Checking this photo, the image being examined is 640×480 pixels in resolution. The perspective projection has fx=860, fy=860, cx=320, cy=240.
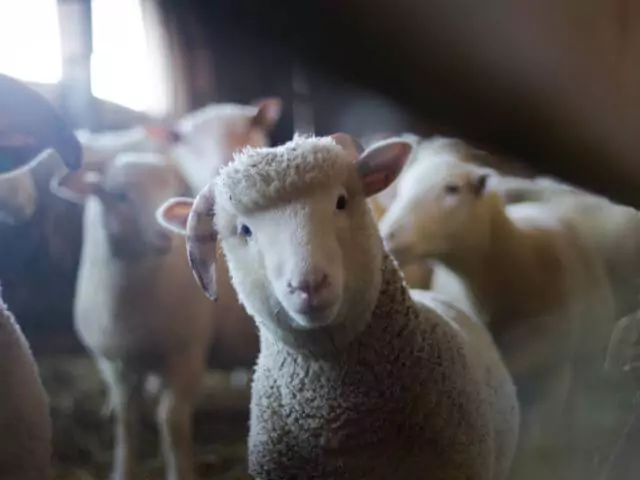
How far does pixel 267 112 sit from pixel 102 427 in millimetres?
335

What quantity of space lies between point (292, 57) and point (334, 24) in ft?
0.18

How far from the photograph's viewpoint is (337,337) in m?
0.71

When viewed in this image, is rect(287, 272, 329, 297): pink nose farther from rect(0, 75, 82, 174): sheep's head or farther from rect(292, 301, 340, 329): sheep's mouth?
rect(0, 75, 82, 174): sheep's head

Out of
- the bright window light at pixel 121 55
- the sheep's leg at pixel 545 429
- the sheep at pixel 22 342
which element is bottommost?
the sheep's leg at pixel 545 429

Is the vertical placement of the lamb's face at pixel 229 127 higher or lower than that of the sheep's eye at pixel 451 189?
higher

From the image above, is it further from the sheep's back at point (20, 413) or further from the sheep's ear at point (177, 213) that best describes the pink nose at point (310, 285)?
the sheep's back at point (20, 413)

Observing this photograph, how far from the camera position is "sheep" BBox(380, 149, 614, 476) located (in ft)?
2.72

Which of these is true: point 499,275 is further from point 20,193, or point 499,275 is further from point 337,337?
point 20,193

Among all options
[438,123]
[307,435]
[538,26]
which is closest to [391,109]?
[438,123]

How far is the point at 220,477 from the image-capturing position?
2.65 ft

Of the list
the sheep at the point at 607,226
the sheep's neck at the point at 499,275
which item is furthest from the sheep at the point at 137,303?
the sheep at the point at 607,226

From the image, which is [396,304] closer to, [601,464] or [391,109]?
[391,109]

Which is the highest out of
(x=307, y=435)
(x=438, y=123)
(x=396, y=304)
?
(x=438, y=123)

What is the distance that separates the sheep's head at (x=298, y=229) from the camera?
647 millimetres
